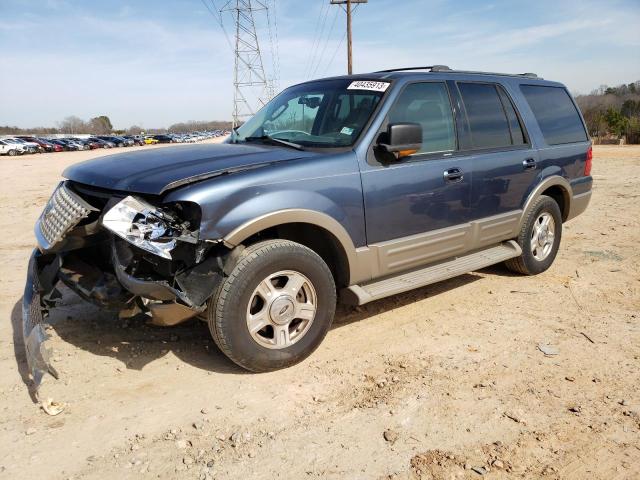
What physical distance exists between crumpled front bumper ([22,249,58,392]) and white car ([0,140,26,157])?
45.5 meters

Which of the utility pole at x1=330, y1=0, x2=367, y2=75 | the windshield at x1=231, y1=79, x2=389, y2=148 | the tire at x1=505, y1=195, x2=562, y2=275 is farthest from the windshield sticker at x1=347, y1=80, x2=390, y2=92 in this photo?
the utility pole at x1=330, y1=0, x2=367, y2=75

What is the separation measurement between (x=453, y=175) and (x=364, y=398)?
202 centimetres

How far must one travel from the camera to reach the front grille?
322 centimetres

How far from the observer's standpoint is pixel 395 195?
3.79 m

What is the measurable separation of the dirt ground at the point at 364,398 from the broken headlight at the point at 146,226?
0.97m

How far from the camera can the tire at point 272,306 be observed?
308 cm

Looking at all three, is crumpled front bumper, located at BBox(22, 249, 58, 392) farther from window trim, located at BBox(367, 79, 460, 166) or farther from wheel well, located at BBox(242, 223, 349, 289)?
window trim, located at BBox(367, 79, 460, 166)

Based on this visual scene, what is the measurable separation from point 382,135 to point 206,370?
210 centimetres

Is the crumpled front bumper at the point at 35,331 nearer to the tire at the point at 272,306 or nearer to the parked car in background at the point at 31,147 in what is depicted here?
the tire at the point at 272,306

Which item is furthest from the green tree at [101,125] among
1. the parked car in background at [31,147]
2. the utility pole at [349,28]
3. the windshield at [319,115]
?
the windshield at [319,115]

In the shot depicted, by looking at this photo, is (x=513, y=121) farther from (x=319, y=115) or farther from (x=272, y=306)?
(x=272, y=306)

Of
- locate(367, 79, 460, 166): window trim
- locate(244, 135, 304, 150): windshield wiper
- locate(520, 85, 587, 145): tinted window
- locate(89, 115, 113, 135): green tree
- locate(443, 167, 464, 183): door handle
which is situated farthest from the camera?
locate(89, 115, 113, 135): green tree

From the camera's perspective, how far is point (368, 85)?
4.08 m

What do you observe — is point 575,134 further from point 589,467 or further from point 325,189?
point 589,467
